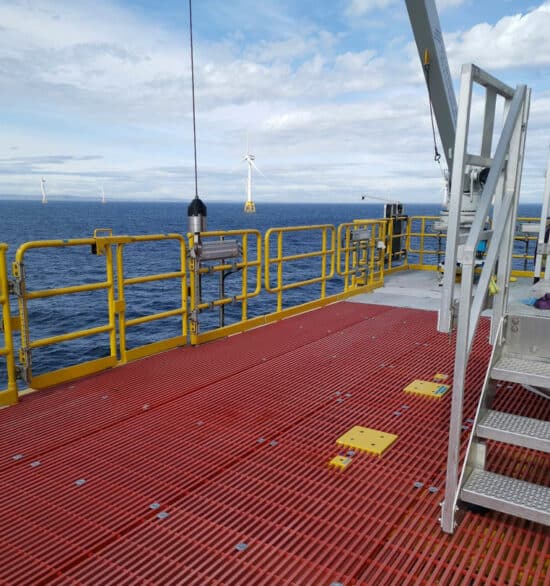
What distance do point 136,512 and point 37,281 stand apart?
76.9ft

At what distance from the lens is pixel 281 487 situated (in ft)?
10.5

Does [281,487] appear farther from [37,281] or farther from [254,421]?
[37,281]

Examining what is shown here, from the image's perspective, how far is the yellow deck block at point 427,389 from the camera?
15.0 ft

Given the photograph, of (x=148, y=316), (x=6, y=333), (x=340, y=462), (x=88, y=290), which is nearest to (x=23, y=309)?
(x=6, y=333)

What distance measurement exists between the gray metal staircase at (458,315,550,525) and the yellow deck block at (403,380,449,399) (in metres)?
1.45

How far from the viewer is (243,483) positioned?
3229mm

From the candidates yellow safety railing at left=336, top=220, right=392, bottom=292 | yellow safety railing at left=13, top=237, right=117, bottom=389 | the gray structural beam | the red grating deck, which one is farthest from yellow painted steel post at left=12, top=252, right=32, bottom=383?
the gray structural beam

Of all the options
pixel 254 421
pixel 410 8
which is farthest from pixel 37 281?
pixel 254 421

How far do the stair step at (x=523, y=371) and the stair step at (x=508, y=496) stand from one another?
52cm

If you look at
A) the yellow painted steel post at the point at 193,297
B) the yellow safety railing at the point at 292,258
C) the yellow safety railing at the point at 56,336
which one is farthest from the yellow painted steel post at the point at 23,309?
the yellow safety railing at the point at 292,258

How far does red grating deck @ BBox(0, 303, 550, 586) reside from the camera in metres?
2.51

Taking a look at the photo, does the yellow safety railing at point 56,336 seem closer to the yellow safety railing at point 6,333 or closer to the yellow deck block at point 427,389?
the yellow safety railing at point 6,333

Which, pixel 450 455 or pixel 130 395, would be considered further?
pixel 130 395

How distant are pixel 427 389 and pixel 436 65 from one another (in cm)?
577
